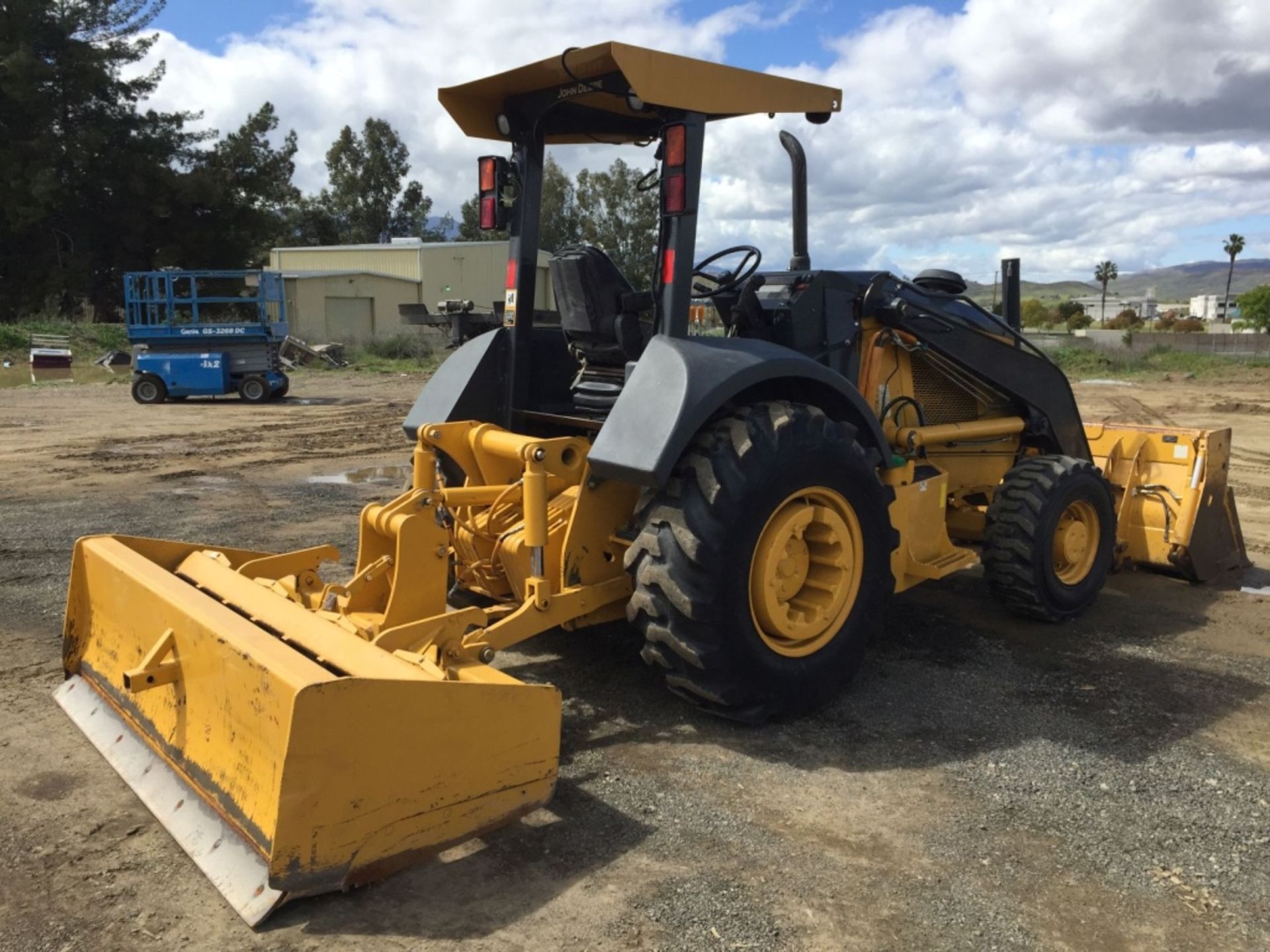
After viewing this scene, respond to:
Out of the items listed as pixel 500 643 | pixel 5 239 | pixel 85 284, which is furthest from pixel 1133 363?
pixel 5 239

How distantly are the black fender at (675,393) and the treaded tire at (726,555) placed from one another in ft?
0.43

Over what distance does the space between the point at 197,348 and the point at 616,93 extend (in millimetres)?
16996

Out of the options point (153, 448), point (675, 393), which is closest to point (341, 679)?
point (675, 393)

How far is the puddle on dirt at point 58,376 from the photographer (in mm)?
22828

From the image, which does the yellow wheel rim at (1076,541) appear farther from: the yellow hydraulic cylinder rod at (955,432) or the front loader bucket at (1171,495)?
the front loader bucket at (1171,495)

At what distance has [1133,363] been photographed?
1188 inches

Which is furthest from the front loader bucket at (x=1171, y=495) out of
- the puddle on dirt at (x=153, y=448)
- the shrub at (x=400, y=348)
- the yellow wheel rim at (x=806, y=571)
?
the shrub at (x=400, y=348)

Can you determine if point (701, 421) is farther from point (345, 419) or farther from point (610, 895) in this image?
point (345, 419)

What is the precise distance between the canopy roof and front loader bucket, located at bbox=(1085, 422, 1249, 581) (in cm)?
336

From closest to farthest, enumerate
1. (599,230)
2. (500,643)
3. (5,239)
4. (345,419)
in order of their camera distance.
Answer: (500,643), (345,419), (5,239), (599,230)

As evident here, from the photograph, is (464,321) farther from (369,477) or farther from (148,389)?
(148,389)

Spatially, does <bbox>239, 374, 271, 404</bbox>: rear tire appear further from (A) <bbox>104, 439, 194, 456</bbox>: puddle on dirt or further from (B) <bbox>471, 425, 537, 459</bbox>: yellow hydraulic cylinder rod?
(B) <bbox>471, 425, 537, 459</bbox>: yellow hydraulic cylinder rod

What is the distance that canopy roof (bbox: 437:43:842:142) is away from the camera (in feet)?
12.0

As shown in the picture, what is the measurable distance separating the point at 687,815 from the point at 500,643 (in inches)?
35.1
